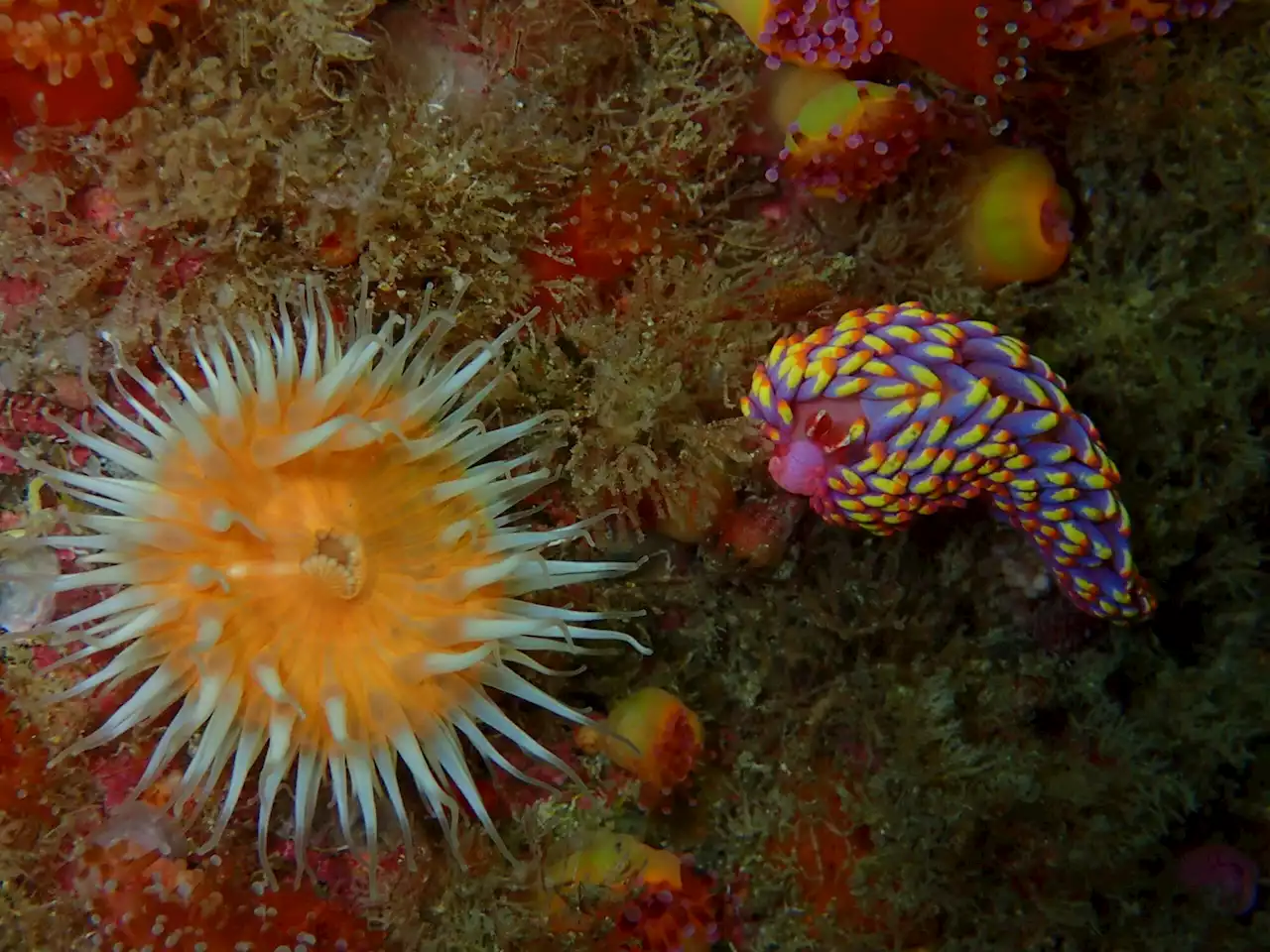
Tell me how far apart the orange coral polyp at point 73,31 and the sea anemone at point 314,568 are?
0.69m

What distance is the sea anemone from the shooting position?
2.25 metres

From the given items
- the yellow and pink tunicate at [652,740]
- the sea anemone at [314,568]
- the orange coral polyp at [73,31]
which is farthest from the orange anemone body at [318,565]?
the orange coral polyp at [73,31]

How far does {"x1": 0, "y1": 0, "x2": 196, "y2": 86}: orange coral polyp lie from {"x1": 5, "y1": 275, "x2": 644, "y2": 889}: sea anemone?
0.69 meters

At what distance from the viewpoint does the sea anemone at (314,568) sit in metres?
2.25

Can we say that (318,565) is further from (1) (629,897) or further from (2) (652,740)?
(1) (629,897)

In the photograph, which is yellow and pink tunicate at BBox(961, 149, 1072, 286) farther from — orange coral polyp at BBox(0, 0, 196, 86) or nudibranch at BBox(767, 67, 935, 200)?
orange coral polyp at BBox(0, 0, 196, 86)

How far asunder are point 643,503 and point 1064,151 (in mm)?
1689

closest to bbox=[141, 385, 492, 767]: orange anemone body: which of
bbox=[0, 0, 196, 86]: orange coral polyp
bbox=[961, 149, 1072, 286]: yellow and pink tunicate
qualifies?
bbox=[0, 0, 196, 86]: orange coral polyp

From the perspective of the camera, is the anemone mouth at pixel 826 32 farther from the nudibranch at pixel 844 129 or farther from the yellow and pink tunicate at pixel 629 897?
the yellow and pink tunicate at pixel 629 897

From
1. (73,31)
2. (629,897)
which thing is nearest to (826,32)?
(73,31)

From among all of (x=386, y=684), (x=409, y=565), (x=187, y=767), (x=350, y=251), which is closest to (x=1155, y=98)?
(x=350, y=251)

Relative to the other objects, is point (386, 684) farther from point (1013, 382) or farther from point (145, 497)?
point (1013, 382)

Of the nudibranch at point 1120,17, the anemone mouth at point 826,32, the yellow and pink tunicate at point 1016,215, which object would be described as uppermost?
the nudibranch at point 1120,17

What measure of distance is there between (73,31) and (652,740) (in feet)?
7.86
